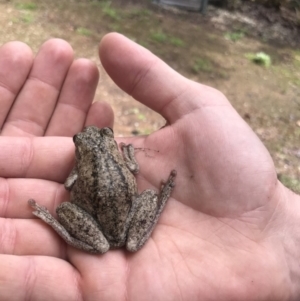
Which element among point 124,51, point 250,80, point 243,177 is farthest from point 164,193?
point 250,80

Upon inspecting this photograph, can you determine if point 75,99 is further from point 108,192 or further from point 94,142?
point 108,192

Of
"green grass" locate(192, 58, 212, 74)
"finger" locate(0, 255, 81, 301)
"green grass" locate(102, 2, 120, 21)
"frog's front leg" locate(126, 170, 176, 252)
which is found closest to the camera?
"finger" locate(0, 255, 81, 301)

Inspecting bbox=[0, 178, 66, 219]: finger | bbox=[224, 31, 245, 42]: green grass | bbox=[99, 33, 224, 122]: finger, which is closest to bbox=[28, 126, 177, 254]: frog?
bbox=[0, 178, 66, 219]: finger

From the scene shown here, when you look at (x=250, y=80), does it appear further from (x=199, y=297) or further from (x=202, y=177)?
(x=199, y=297)

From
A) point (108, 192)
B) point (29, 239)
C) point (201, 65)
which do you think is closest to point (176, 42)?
point (201, 65)

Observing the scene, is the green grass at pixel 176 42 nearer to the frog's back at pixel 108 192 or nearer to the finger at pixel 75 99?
the finger at pixel 75 99

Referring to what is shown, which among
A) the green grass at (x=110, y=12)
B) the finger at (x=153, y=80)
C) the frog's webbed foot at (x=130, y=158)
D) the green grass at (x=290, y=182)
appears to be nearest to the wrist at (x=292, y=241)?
the finger at (x=153, y=80)

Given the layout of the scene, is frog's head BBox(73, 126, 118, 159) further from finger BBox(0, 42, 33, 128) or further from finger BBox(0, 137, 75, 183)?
finger BBox(0, 42, 33, 128)
